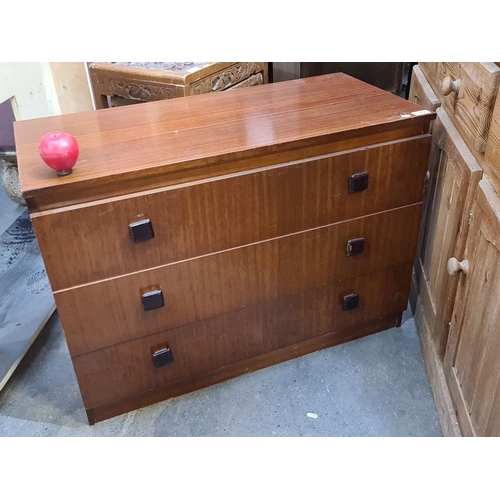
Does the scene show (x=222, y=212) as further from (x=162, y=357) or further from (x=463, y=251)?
(x=463, y=251)

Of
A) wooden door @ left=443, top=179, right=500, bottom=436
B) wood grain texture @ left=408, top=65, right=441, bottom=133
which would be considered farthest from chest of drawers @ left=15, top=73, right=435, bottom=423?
wooden door @ left=443, top=179, right=500, bottom=436

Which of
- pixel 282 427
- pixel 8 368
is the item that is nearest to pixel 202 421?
pixel 282 427

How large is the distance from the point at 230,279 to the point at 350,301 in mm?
385

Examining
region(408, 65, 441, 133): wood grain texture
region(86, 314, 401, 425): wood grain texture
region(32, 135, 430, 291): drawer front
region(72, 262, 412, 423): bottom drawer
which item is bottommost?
region(86, 314, 401, 425): wood grain texture

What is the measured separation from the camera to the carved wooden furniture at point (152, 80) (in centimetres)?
173

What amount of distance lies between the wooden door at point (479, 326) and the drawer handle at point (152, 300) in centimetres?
65

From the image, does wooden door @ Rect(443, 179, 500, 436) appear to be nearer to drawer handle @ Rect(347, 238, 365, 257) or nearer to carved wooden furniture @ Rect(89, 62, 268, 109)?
drawer handle @ Rect(347, 238, 365, 257)

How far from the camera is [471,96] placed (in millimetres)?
1086

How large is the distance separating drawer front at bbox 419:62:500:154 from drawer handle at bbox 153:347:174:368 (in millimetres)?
839

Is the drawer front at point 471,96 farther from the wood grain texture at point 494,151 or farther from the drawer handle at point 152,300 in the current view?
the drawer handle at point 152,300

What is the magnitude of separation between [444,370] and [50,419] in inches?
40.1

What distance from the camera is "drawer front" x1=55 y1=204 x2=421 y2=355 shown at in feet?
3.76

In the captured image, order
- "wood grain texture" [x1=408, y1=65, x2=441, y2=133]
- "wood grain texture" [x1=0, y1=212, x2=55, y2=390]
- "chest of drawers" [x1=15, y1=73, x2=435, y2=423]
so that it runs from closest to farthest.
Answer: "chest of drawers" [x1=15, y1=73, x2=435, y2=423] < "wood grain texture" [x1=408, y1=65, x2=441, y2=133] < "wood grain texture" [x1=0, y1=212, x2=55, y2=390]
